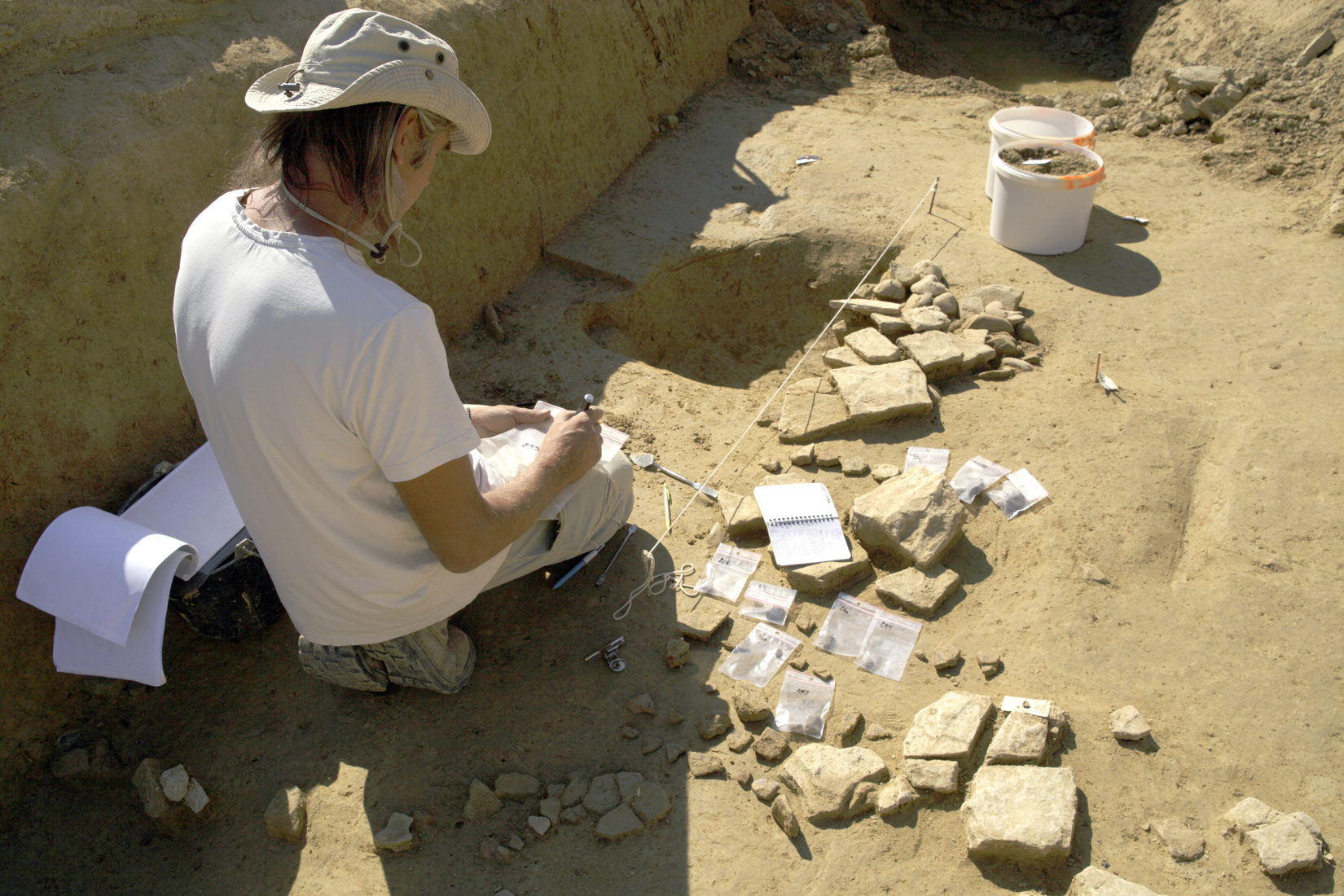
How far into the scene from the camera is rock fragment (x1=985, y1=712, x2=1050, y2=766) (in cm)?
248

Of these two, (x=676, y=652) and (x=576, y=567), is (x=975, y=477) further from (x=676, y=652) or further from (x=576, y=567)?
(x=576, y=567)

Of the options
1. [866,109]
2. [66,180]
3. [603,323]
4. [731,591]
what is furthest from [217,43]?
[866,109]

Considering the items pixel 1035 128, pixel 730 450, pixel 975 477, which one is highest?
pixel 1035 128

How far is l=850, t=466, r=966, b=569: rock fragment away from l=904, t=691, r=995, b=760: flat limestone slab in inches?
24.0

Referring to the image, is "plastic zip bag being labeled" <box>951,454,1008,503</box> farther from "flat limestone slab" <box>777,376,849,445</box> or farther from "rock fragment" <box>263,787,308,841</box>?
"rock fragment" <box>263,787,308,841</box>

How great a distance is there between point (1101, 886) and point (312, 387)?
2.24m

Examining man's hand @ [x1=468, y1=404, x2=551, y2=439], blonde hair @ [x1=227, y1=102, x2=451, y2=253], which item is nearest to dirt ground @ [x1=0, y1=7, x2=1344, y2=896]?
man's hand @ [x1=468, y1=404, x2=551, y2=439]

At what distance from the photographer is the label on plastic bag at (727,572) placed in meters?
3.18

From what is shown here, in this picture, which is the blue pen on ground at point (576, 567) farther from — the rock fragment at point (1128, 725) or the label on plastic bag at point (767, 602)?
the rock fragment at point (1128, 725)

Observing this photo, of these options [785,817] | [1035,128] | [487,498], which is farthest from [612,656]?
[1035,128]

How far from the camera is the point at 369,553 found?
224 cm

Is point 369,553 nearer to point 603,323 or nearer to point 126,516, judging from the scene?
point 126,516

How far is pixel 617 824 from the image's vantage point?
94.8 inches

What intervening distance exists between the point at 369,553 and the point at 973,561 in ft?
7.12
